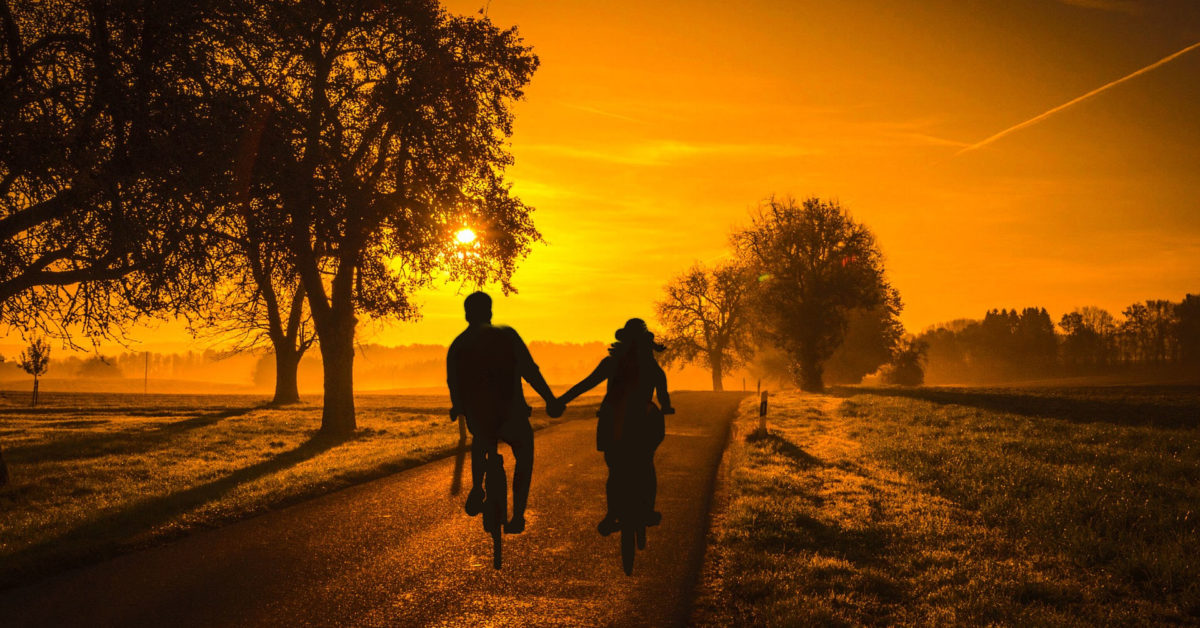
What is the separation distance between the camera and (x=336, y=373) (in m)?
25.0

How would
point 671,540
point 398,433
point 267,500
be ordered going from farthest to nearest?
point 398,433, point 267,500, point 671,540

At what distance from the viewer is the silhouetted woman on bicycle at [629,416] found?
2.76 m

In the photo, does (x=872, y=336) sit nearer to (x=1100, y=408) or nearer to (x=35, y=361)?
(x=1100, y=408)

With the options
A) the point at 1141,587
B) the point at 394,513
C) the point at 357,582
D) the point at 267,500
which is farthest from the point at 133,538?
the point at 1141,587

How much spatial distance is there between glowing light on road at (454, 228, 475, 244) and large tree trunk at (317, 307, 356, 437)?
6.06 metres

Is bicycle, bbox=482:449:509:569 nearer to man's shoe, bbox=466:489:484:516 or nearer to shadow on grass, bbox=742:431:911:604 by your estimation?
man's shoe, bbox=466:489:484:516

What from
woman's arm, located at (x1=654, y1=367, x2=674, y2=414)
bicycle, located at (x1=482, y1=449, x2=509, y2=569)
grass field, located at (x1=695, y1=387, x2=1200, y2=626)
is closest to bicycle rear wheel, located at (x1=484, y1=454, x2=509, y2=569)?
bicycle, located at (x1=482, y1=449, x2=509, y2=569)

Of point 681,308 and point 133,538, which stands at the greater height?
point 681,308

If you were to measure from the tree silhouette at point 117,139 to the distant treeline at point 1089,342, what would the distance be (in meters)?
170

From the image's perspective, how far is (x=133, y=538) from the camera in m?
10.3

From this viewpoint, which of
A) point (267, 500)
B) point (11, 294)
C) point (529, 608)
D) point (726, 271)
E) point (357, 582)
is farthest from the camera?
point (726, 271)

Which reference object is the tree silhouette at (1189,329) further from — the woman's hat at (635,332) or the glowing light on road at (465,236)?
the woman's hat at (635,332)

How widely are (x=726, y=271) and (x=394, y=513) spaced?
68.2 m

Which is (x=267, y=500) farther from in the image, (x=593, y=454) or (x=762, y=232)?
(x=762, y=232)
